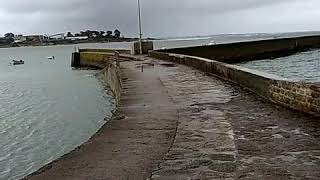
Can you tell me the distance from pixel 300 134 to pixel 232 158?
6.87 ft

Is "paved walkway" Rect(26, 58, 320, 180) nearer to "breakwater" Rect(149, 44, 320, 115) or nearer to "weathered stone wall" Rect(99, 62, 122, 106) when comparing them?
"breakwater" Rect(149, 44, 320, 115)

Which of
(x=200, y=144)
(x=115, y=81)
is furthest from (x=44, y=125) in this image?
(x=200, y=144)

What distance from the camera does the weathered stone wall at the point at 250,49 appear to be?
160ft

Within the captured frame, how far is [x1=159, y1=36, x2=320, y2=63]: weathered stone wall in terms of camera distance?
48.8m

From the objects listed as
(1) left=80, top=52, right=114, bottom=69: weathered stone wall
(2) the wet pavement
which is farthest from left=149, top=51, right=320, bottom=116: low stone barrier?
(1) left=80, top=52, right=114, bottom=69: weathered stone wall

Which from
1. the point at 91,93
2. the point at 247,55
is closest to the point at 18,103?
the point at 91,93

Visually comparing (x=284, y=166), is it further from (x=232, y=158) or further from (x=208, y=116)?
(x=208, y=116)

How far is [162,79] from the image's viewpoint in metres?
19.0

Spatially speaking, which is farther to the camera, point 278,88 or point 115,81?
A: point 115,81

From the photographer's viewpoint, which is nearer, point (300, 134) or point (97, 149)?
point (97, 149)

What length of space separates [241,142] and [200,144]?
68 centimetres

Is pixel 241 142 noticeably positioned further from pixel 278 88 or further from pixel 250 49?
pixel 250 49

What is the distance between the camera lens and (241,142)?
786cm

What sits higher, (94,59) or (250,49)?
(250,49)
